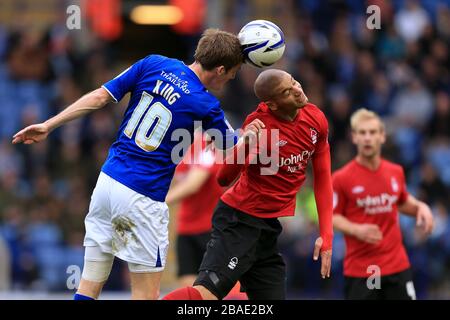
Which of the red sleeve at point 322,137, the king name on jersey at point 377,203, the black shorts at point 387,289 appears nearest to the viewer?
the red sleeve at point 322,137

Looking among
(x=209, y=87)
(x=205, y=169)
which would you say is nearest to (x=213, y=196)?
(x=205, y=169)

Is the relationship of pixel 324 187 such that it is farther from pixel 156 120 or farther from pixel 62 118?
pixel 62 118

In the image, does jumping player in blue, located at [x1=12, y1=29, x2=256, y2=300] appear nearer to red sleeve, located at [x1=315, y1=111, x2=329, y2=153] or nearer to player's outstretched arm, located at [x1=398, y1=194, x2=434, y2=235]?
red sleeve, located at [x1=315, y1=111, x2=329, y2=153]

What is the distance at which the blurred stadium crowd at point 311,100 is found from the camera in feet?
43.4

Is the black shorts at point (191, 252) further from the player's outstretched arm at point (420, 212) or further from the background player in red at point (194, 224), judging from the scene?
the player's outstretched arm at point (420, 212)

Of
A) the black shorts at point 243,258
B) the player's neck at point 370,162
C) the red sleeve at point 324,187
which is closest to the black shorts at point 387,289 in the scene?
the player's neck at point 370,162

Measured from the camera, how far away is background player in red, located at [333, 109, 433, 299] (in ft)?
26.8

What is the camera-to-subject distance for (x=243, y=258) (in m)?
6.65

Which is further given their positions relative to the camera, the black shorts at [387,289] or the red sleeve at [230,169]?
the black shorts at [387,289]

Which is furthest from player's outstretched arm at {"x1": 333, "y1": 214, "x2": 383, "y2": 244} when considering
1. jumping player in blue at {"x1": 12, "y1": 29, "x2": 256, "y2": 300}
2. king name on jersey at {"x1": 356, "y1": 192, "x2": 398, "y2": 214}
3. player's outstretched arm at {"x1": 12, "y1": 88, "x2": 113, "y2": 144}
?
player's outstretched arm at {"x1": 12, "y1": 88, "x2": 113, "y2": 144}

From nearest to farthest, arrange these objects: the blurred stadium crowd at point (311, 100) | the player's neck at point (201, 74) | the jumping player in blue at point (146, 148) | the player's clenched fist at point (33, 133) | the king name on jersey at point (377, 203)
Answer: the player's clenched fist at point (33, 133), the jumping player in blue at point (146, 148), the player's neck at point (201, 74), the king name on jersey at point (377, 203), the blurred stadium crowd at point (311, 100)

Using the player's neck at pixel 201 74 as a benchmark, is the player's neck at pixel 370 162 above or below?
below

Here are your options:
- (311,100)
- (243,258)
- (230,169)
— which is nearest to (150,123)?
(230,169)

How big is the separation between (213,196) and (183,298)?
3386 mm
